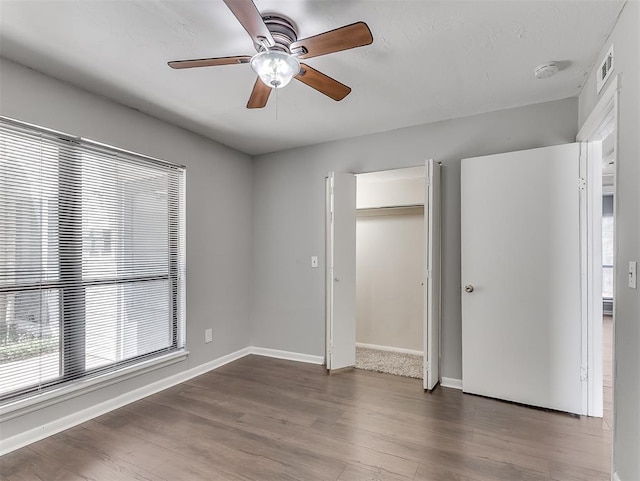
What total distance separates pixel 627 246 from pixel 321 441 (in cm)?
206

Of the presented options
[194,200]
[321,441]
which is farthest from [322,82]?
[321,441]

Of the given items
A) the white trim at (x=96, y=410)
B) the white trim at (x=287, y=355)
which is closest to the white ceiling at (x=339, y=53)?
the white trim at (x=96, y=410)

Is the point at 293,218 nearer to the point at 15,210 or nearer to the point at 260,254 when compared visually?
the point at 260,254

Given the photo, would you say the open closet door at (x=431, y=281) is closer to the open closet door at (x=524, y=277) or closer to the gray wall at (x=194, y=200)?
the open closet door at (x=524, y=277)

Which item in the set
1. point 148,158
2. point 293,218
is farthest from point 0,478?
point 293,218

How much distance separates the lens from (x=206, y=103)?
2.76 meters

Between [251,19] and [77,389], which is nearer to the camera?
[251,19]

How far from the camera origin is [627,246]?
64.1 inches

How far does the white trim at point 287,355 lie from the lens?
3789 mm

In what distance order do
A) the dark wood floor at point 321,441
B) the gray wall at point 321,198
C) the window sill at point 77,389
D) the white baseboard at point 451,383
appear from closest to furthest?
the dark wood floor at point 321,441, the window sill at point 77,389, the gray wall at point 321,198, the white baseboard at point 451,383

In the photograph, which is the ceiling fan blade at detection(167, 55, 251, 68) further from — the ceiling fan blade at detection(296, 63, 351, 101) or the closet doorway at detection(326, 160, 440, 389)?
the closet doorway at detection(326, 160, 440, 389)

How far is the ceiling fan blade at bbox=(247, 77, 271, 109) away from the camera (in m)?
1.96

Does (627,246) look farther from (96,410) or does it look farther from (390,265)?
(96,410)

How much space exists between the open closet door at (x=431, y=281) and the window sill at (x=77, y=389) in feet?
7.63
